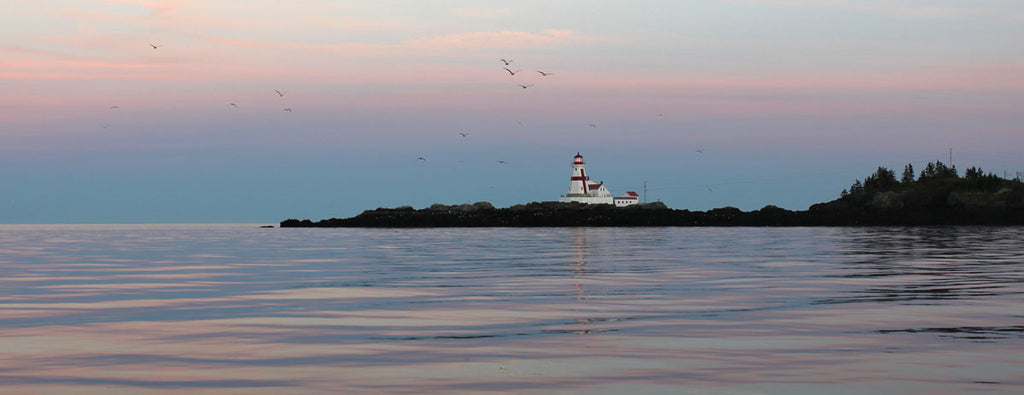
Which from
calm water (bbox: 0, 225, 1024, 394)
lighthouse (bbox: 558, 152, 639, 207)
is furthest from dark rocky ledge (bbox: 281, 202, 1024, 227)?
calm water (bbox: 0, 225, 1024, 394)

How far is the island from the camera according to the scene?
132 m

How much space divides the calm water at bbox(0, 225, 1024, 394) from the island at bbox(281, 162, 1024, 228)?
107527mm

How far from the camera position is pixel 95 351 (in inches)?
571

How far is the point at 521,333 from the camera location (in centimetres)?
1648

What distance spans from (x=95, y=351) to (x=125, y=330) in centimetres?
272

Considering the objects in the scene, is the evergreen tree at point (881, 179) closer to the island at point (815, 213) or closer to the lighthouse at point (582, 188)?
the island at point (815, 213)

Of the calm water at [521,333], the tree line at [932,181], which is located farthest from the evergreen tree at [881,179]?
the calm water at [521,333]

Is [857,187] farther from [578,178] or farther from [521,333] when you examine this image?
[521,333]

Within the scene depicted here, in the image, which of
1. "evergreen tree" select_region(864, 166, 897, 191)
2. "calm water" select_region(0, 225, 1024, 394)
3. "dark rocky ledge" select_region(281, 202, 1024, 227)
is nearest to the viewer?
"calm water" select_region(0, 225, 1024, 394)

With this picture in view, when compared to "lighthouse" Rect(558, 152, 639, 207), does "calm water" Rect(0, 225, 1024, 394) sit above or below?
below

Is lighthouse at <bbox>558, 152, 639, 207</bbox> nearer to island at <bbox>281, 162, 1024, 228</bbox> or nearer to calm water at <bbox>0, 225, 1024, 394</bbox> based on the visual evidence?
island at <bbox>281, 162, 1024, 228</bbox>

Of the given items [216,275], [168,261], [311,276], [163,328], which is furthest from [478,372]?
[168,261]

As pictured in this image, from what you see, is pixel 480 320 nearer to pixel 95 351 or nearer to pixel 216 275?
pixel 95 351

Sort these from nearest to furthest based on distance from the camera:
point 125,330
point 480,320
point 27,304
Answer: point 125,330 → point 480,320 → point 27,304
